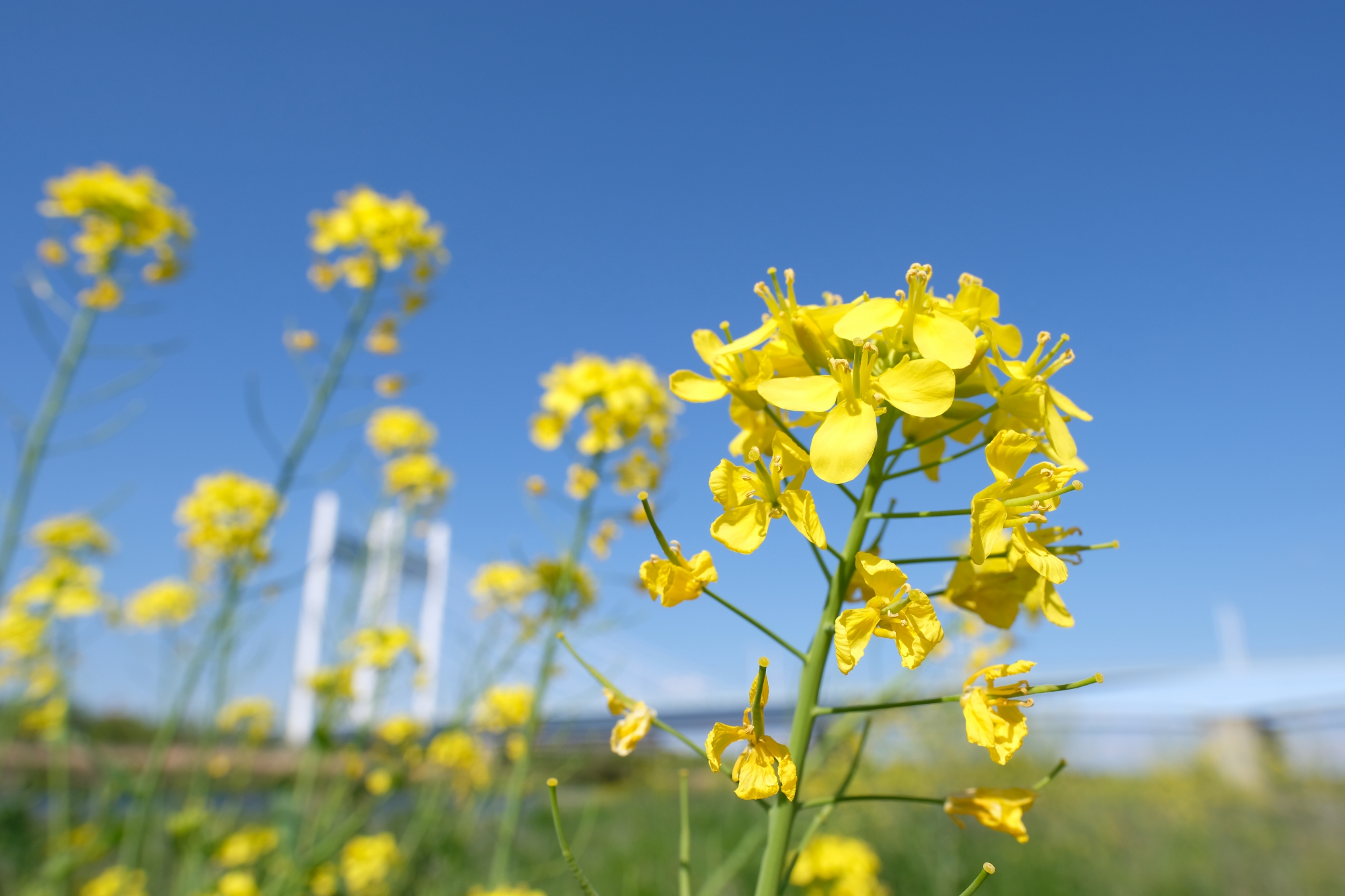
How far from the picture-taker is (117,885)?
3.48 metres

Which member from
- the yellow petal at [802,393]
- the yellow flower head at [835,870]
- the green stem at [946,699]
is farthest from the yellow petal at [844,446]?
the yellow flower head at [835,870]

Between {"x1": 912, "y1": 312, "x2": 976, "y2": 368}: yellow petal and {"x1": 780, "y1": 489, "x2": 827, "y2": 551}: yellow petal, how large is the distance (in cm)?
23

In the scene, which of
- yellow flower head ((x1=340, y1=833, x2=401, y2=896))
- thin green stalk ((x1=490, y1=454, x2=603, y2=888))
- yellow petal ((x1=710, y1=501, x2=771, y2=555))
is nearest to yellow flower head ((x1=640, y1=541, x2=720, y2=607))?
yellow petal ((x1=710, y1=501, x2=771, y2=555))

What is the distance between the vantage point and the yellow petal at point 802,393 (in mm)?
864

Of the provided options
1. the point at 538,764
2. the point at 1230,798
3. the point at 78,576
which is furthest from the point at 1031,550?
the point at 1230,798

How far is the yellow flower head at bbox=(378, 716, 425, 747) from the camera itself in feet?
14.9

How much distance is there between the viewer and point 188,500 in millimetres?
3846

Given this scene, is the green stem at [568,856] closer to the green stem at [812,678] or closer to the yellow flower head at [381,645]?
the green stem at [812,678]

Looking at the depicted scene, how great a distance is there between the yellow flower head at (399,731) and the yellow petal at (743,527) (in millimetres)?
4332

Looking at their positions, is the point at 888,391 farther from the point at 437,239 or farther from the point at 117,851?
the point at 117,851

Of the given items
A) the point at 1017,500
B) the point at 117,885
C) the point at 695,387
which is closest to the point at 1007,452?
the point at 1017,500

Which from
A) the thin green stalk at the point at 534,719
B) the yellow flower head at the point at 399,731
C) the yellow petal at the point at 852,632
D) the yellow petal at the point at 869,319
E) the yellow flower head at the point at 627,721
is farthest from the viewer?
the yellow flower head at the point at 399,731

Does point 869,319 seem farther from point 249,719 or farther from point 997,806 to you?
point 249,719

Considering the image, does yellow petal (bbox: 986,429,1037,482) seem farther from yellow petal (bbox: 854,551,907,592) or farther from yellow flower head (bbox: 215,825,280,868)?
yellow flower head (bbox: 215,825,280,868)
